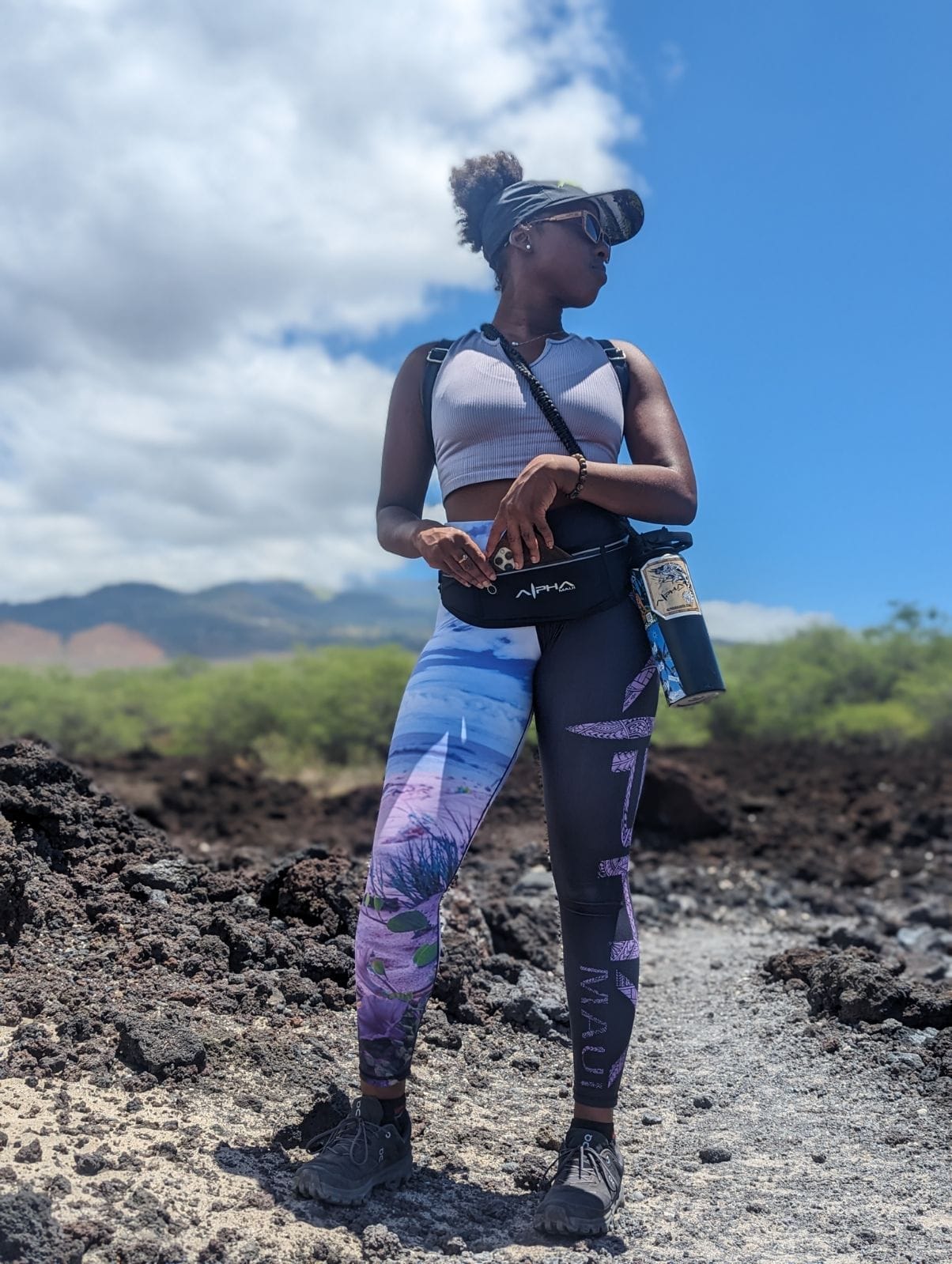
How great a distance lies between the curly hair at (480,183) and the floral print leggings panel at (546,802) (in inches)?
39.6

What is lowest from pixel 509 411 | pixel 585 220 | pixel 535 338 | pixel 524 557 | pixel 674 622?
pixel 674 622

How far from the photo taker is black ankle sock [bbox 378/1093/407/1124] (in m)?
2.73

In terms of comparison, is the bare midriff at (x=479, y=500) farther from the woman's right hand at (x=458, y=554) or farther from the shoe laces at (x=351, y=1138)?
the shoe laces at (x=351, y=1138)

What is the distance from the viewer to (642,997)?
5266 mm

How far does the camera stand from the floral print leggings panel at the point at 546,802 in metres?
2.64

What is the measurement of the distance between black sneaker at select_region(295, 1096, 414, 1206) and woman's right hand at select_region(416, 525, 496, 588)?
1256 millimetres

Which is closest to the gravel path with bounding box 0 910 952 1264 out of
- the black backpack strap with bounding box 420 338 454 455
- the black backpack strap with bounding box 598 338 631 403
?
the black backpack strap with bounding box 420 338 454 455

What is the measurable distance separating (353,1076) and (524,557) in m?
1.73

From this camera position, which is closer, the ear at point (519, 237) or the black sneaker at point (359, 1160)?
the black sneaker at point (359, 1160)

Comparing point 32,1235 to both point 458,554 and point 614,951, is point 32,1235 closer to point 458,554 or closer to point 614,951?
point 614,951

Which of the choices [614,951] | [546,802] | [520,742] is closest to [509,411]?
[520,742]

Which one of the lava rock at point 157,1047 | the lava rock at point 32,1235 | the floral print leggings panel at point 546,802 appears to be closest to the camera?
the lava rock at point 32,1235

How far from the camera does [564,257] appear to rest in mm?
2965

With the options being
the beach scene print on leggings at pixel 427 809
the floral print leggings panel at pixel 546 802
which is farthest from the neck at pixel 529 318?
the beach scene print on leggings at pixel 427 809
